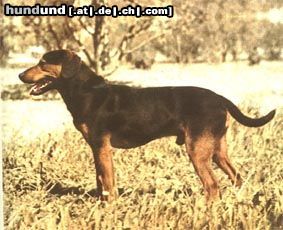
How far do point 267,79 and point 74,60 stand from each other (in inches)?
29.5

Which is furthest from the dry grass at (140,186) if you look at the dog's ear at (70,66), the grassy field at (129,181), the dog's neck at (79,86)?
the dog's ear at (70,66)

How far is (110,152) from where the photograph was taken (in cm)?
254

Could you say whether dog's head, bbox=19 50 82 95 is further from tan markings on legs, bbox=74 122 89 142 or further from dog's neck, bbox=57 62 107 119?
tan markings on legs, bbox=74 122 89 142

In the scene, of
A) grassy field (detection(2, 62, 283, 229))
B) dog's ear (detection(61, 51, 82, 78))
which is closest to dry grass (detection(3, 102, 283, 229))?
grassy field (detection(2, 62, 283, 229))

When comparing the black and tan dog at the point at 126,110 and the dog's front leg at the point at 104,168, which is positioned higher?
the black and tan dog at the point at 126,110

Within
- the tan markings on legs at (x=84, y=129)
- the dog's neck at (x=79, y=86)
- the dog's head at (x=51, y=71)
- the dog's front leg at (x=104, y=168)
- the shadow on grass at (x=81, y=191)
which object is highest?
the dog's head at (x=51, y=71)

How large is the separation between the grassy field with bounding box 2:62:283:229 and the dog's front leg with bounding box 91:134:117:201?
0.09 ft

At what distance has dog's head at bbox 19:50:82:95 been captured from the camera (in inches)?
97.7

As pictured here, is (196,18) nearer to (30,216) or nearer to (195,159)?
(195,159)

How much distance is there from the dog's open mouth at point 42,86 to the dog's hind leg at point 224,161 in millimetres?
675

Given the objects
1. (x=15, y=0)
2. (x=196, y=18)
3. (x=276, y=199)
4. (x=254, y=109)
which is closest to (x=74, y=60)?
(x=15, y=0)

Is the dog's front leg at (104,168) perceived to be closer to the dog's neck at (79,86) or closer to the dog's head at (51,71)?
the dog's neck at (79,86)

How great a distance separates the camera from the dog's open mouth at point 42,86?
98.2 inches

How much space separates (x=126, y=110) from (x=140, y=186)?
12.1 inches
